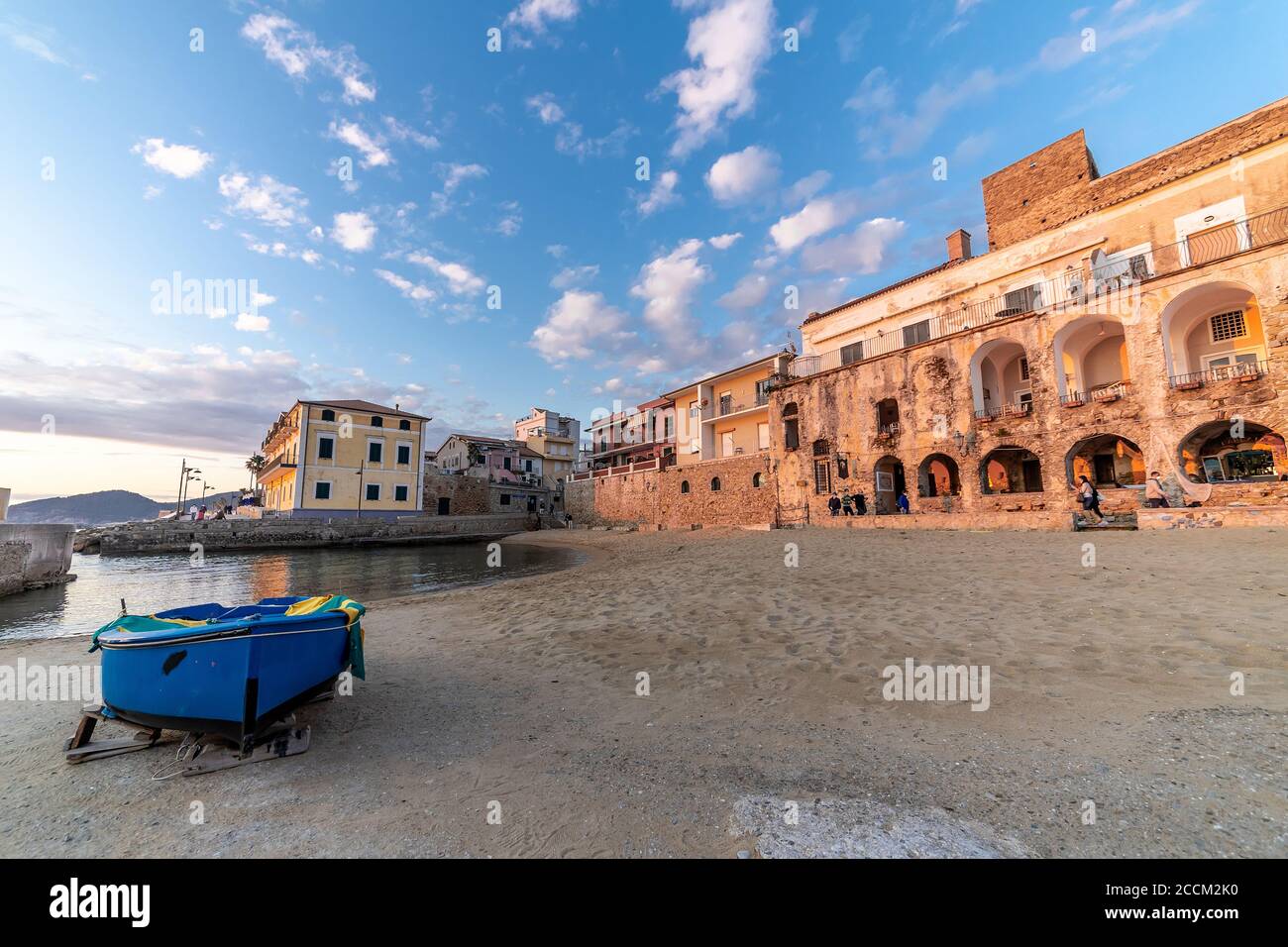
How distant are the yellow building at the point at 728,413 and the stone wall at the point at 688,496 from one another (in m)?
1.64

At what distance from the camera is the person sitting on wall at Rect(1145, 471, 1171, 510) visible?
602 inches

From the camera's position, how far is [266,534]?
36281 millimetres

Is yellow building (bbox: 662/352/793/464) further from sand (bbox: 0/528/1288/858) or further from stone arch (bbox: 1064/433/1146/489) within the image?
sand (bbox: 0/528/1288/858)

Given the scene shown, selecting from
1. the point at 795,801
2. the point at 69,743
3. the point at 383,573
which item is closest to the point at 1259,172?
the point at 795,801

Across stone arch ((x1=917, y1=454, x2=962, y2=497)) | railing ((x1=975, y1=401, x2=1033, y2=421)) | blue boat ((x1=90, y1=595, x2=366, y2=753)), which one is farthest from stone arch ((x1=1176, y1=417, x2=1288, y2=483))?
blue boat ((x1=90, y1=595, x2=366, y2=753))

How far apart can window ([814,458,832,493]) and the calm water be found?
1424 cm

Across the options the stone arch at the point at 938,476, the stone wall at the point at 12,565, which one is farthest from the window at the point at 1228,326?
the stone wall at the point at 12,565

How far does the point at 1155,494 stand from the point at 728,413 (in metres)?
23.1

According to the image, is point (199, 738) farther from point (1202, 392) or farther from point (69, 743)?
point (1202, 392)

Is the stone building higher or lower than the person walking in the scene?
higher

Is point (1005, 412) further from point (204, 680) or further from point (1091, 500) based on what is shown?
point (204, 680)

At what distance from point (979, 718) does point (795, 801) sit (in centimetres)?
223

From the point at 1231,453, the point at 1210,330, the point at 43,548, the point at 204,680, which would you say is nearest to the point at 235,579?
the point at 43,548
